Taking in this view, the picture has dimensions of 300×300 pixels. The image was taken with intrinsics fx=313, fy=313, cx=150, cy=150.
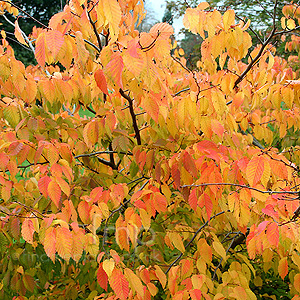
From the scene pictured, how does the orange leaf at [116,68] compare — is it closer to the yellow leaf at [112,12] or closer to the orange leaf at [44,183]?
the yellow leaf at [112,12]

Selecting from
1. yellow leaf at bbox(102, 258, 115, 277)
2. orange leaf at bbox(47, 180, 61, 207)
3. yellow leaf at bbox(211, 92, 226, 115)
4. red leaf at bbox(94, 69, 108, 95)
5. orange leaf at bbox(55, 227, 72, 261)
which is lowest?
yellow leaf at bbox(102, 258, 115, 277)

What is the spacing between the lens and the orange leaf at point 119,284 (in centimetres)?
116

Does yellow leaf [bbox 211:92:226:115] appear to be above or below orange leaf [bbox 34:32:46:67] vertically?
below

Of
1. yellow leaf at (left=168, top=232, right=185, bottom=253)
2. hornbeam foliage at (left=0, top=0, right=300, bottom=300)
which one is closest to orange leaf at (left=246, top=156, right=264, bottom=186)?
hornbeam foliage at (left=0, top=0, right=300, bottom=300)

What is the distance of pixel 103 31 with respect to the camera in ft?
6.33

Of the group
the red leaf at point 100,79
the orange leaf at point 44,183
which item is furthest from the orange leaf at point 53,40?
the orange leaf at point 44,183

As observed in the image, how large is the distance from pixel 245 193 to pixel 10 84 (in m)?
1.33

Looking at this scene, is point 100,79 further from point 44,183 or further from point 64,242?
point 64,242

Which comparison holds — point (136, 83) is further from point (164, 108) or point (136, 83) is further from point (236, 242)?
point (236, 242)

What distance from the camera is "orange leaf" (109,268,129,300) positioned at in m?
1.16

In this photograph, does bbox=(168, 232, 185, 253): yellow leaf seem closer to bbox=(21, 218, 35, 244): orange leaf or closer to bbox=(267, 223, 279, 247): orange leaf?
bbox=(267, 223, 279, 247): orange leaf

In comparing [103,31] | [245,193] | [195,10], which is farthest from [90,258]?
[195,10]

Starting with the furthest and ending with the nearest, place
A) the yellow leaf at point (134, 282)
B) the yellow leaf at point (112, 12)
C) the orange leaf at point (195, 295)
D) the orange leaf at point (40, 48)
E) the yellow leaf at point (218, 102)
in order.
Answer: the yellow leaf at point (218, 102)
the orange leaf at point (195, 295)
the yellow leaf at point (134, 282)
the orange leaf at point (40, 48)
the yellow leaf at point (112, 12)

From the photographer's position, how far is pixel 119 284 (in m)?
1.17
